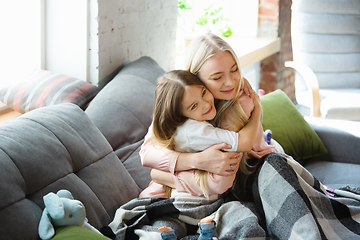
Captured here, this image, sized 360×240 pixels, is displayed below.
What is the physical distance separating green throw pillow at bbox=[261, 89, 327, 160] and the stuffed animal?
1241 mm

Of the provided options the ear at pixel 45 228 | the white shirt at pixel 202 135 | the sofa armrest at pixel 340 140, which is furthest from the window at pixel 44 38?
the sofa armrest at pixel 340 140

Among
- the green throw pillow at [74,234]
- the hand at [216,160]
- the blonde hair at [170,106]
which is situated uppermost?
the blonde hair at [170,106]

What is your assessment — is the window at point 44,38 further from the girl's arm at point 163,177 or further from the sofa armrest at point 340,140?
the sofa armrest at point 340,140

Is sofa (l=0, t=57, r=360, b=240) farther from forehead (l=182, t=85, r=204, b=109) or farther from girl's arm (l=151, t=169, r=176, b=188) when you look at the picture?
forehead (l=182, t=85, r=204, b=109)

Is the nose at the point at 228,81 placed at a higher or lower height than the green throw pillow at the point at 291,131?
higher

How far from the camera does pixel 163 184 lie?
1332mm

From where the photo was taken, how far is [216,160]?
3.86 feet

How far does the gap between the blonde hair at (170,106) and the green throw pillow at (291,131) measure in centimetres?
83

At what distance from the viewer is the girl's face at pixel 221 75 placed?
1141mm

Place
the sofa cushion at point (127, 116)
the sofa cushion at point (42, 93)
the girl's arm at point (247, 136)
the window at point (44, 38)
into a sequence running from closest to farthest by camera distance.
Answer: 1. the girl's arm at point (247, 136)
2. the sofa cushion at point (127, 116)
3. the sofa cushion at point (42, 93)
4. the window at point (44, 38)

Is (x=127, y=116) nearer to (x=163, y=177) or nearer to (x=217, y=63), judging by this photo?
(x=163, y=177)

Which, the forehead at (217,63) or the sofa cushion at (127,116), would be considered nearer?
the forehead at (217,63)

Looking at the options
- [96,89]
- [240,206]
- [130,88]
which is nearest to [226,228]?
[240,206]

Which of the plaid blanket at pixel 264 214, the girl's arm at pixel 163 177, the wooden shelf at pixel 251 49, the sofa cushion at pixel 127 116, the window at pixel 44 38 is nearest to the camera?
the plaid blanket at pixel 264 214
